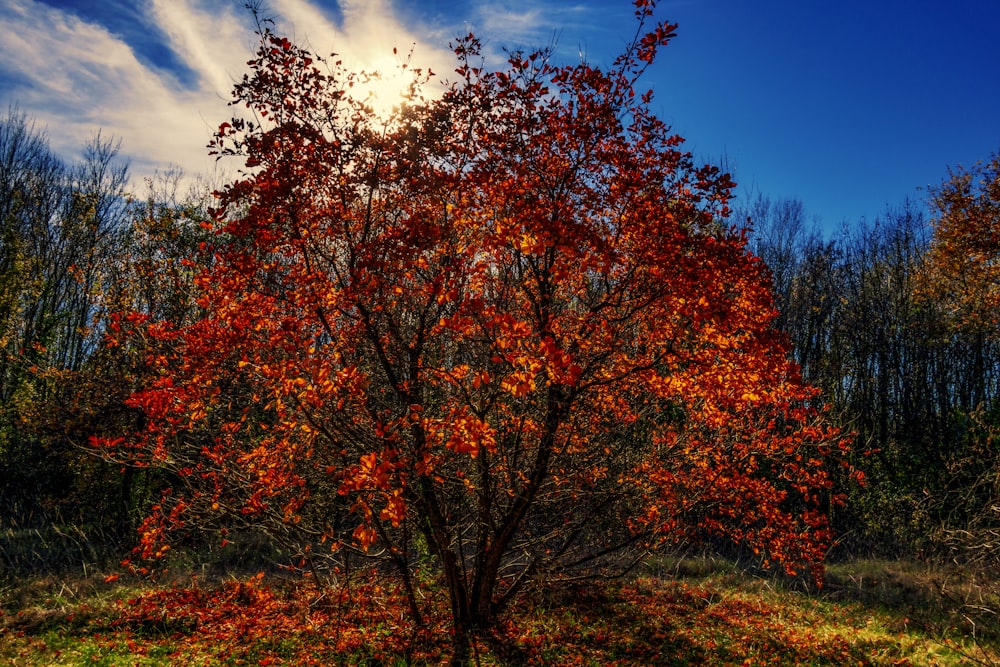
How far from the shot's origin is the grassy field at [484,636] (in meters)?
8.12

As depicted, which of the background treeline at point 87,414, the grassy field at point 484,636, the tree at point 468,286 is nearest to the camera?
the tree at point 468,286

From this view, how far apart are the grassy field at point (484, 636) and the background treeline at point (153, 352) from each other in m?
1.81

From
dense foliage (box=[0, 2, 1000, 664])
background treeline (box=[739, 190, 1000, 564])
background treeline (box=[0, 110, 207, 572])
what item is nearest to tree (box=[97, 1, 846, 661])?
dense foliage (box=[0, 2, 1000, 664])

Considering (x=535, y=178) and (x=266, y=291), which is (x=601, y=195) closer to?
(x=535, y=178)

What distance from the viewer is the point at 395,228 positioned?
23.2 ft

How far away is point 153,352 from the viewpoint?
1266cm

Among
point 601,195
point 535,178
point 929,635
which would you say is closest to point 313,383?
point 535,178

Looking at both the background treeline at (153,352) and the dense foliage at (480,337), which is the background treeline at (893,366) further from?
the dense foliage at (480,337)

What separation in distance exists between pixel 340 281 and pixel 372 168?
1.41 m

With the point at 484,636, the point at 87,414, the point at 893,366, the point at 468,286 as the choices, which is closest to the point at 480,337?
the point at 468,286

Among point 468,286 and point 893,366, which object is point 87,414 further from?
point 893,366

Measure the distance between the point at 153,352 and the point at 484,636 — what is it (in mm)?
8986

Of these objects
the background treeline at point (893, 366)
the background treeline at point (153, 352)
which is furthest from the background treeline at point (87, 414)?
the background treeline at point (893, 366)

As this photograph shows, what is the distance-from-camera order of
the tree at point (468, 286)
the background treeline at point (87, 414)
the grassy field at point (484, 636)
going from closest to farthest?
the tree at point (468, 286) → the grassy field at point (484, 636) → the background treeline at point (87, 414)
